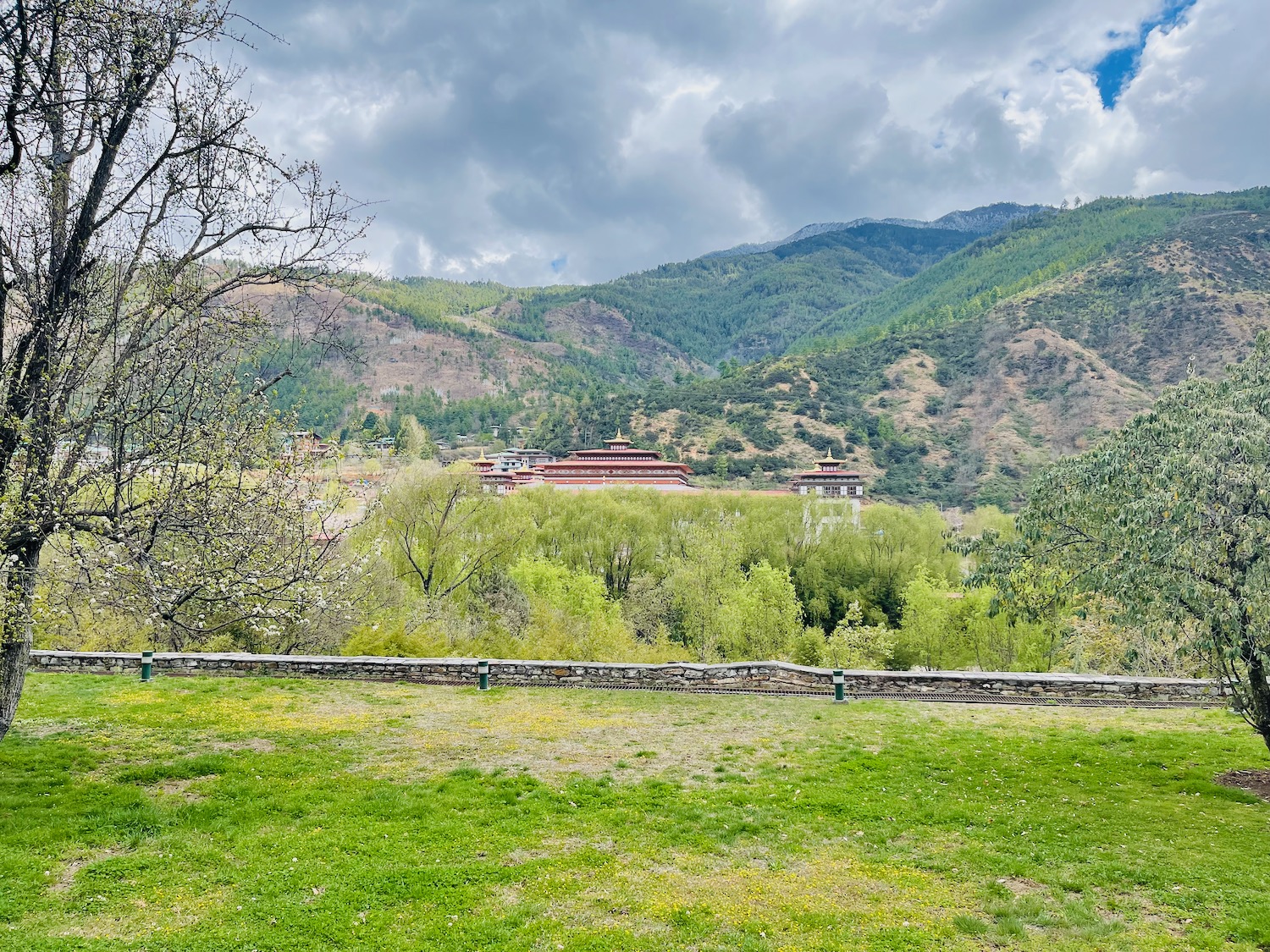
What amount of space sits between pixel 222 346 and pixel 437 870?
5.99 metres

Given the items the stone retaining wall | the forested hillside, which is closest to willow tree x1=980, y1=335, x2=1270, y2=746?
the stone retaining wall

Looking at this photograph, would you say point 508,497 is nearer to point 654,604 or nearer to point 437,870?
point 654,604

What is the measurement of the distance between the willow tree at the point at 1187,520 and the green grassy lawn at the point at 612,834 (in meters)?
2.12

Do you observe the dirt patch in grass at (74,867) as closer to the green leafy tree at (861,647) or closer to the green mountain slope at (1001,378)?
the green leafy tree at (861,647)

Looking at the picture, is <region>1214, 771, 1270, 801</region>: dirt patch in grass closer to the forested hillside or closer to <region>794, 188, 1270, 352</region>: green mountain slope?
the forested hillside

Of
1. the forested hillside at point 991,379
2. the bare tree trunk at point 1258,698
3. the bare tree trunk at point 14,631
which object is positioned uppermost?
→ the forested hillside at point 991,379

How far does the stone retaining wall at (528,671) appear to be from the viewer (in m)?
15.1

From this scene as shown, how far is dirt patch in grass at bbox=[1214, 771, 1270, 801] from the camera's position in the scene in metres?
8.82

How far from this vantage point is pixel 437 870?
6613mm

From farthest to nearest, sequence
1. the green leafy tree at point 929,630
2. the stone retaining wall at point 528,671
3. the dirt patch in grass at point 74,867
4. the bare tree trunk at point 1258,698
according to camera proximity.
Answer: the green leafy tree at point 929,630, the stone retaining wall at point 528,671, the bare tree trunk at point 1258,698, the dirt patch in grass at point 74,867

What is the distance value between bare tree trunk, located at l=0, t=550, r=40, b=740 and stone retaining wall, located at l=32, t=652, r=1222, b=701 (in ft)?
25.2

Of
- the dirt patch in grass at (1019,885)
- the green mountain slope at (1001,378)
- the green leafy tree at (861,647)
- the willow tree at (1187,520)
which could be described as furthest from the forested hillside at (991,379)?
the dirt patch in grass at (1019,885)

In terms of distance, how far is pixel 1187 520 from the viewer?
26.8 feet

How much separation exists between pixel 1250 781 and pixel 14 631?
14.4 meters
